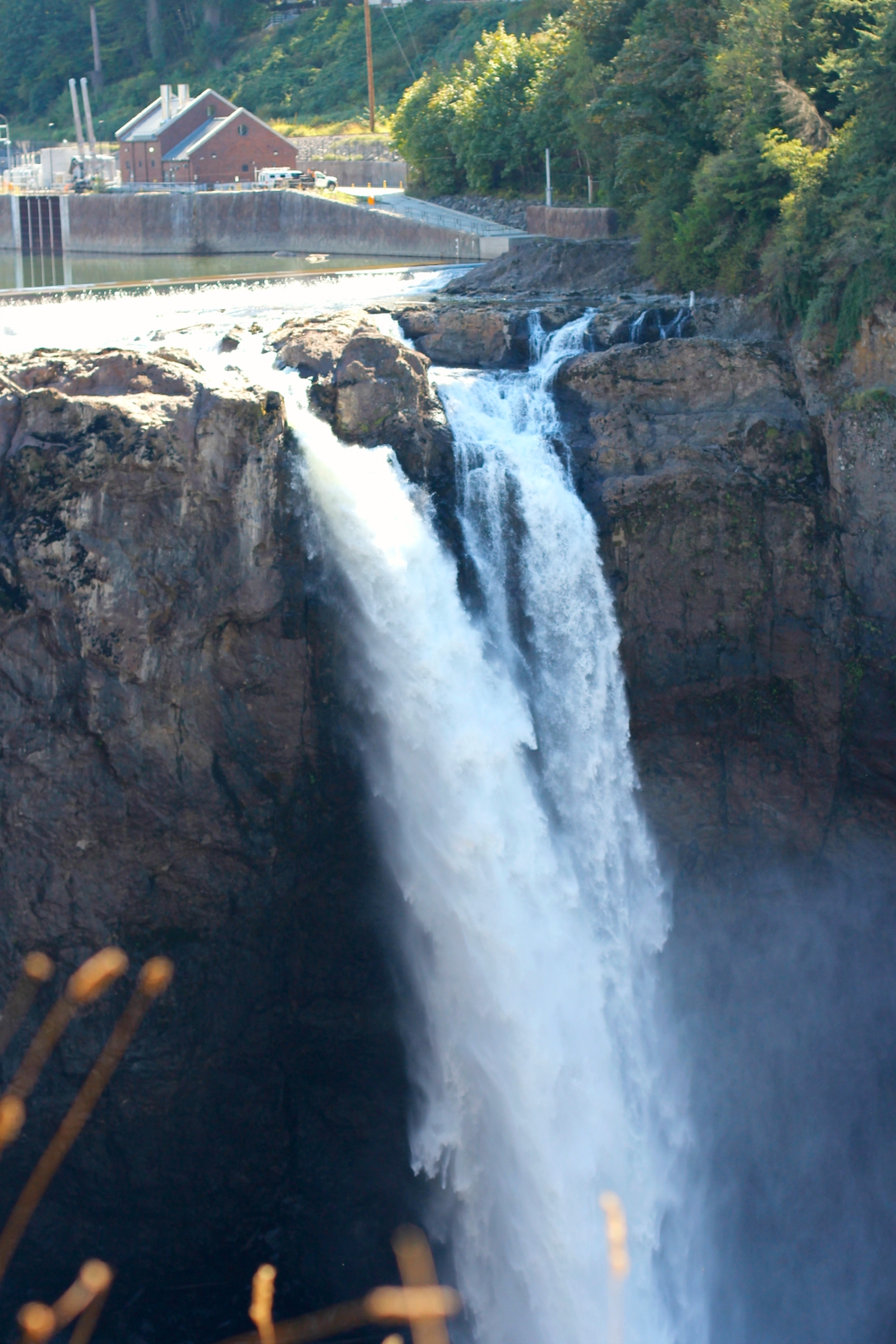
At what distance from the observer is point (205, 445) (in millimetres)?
14367

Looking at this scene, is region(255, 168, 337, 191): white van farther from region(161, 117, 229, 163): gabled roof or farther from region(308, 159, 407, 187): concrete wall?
region(308, 159, 407, 187): concrete wall

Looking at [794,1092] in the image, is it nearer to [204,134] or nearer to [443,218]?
[443,218]

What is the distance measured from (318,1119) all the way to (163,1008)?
2621 mm

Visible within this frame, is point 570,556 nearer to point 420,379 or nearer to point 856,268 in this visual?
point 420,379

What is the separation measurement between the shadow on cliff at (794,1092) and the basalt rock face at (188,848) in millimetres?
4286

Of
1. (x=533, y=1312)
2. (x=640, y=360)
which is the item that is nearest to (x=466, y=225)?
(x=640, y=360)

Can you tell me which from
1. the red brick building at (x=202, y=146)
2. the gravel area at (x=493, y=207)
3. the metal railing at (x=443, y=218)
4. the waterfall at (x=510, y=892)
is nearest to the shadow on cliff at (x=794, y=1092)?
the waterfall at (x=510, y=892)

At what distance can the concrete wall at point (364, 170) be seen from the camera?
51719 mm

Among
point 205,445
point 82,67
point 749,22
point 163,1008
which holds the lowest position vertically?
point 163,1008

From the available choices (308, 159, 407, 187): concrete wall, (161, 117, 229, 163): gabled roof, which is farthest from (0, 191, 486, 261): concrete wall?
(308, 159, 407, 187): concrete wall

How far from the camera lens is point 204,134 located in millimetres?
52094

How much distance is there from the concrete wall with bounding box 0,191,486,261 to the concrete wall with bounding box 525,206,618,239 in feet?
18.5

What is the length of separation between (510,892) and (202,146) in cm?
4488

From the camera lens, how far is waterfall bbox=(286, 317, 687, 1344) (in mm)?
14398
